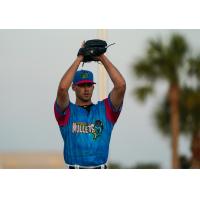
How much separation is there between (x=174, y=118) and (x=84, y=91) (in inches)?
29.5

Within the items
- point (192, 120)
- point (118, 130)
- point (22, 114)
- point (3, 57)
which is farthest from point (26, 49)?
point (192, 120)

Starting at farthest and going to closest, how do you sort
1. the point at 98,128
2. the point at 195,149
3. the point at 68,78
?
the point at 195,149, the point at 98,128, the point at 68,78

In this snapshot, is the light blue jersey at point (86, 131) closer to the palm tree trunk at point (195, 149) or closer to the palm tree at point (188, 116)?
the palm tree at point (188, 116)

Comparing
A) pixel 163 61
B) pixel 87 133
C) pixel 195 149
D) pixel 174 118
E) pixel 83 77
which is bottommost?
pixel 195 149

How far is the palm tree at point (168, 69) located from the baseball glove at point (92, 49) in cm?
31

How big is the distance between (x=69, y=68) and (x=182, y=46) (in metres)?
0.91

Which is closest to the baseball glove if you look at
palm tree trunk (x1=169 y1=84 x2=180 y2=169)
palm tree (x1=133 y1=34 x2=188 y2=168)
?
palm tree (x1=133 y1=34 x2=188 y2=168)

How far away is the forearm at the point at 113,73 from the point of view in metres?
5.02

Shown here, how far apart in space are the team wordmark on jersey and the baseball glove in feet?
1.59

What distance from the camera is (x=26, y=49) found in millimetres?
5254

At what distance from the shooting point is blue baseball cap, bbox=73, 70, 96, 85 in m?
5.03

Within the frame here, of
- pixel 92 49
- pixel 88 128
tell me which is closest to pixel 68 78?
pixel 92 49

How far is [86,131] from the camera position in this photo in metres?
5.06

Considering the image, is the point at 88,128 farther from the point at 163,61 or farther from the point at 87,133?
the point at 163,61
